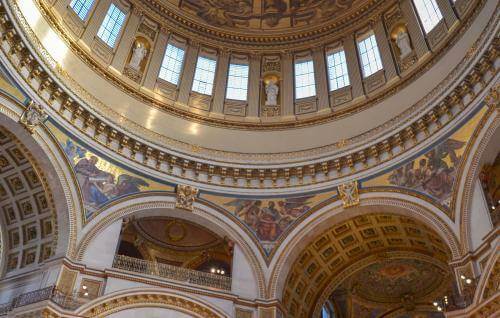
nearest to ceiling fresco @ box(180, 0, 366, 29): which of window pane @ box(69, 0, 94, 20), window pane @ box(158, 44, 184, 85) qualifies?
window pane @ box(158, 44, 184, 85)

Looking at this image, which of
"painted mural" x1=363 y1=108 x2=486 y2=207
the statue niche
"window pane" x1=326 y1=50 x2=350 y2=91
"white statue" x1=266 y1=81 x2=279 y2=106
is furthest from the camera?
"white statue" x1=266 y1=81 x2=279 y2=106

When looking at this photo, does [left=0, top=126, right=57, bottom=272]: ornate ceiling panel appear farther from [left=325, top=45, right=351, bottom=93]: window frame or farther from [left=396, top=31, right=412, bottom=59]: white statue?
[left=396, top=31, right=412, bottom=59]: white statue

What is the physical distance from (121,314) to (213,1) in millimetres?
17275

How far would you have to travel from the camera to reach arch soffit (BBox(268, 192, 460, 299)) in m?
→ 18.6

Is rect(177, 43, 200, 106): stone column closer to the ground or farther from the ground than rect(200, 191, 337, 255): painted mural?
farther from the ground

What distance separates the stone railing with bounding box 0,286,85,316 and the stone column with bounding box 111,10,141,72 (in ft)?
35.7

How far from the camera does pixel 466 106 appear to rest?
17906 millimetres

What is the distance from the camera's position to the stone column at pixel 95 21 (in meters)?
22.8

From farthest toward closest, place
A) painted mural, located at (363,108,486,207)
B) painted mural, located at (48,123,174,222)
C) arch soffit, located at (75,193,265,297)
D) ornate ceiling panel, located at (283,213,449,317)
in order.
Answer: ornate ceiling panel, located at (283,213,449,317)
arch soffit, located at (75,193,265,297)
painted mural, located at (48,123,174,222)
painted mural, located at (363,108,486,207)

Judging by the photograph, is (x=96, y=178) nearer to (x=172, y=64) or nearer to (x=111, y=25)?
(x=172, y=64)

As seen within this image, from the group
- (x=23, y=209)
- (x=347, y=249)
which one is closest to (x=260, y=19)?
(x=347, y=249)

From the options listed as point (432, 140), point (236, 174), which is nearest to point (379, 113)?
point (432, 140)

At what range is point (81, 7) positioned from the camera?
76.2ft

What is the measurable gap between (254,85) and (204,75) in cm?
261
